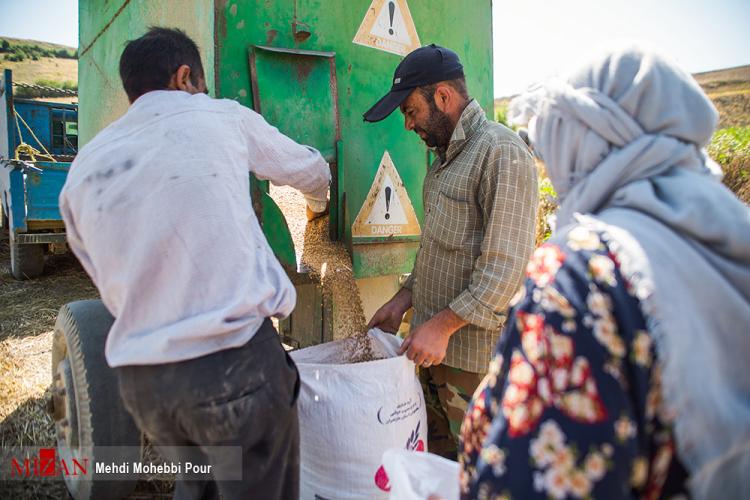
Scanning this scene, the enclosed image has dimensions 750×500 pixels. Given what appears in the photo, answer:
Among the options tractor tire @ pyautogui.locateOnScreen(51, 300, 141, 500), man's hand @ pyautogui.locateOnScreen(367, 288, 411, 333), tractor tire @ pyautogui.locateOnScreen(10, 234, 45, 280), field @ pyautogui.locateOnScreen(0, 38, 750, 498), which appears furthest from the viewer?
tractor tire @ pyautogui.locateOnScreen(10, 234, 45, 280)

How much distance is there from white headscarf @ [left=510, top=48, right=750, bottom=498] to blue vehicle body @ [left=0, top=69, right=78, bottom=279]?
6426mm

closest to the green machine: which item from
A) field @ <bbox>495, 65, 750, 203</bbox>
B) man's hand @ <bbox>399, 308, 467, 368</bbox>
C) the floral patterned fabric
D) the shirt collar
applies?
the shirt collar

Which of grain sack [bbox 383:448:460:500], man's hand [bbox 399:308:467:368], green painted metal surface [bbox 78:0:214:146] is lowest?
grain sack [bbox 383:448:460:500]

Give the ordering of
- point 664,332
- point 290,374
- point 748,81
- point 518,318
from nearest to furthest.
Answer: point 664,332 < point 518,318 < point 290,374 < point 748,81

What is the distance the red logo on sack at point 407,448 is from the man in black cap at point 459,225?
0.89 feet

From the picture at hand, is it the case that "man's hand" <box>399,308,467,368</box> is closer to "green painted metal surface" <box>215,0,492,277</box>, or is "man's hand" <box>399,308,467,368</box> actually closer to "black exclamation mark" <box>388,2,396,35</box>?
"green painted metal surface" <box>215,0,492,277</box>

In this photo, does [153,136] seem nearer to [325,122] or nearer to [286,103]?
[286,103]

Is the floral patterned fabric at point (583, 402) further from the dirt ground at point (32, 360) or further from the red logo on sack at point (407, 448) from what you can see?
the dirt ground at point (32, 360)

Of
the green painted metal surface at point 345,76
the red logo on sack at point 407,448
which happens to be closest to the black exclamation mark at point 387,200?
the green painted metal surface at point 345,76

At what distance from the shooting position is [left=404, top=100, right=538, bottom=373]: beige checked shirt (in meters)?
1.77

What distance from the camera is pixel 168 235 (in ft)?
4.22

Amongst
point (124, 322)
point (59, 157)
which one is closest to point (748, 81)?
point (59, 157)

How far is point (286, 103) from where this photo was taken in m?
2.10

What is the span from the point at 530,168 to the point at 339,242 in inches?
36.5
